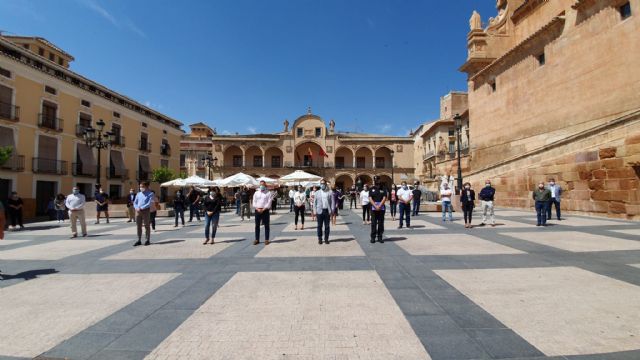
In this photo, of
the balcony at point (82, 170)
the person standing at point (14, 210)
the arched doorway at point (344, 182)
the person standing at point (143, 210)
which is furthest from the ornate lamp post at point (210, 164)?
the person standing at point (143, 210)

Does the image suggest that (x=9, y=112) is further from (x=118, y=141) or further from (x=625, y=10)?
(x=625, y=10)

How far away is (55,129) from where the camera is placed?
22219mm

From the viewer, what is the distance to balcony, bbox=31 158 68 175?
21.0m

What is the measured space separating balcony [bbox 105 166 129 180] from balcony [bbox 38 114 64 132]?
16.8ft

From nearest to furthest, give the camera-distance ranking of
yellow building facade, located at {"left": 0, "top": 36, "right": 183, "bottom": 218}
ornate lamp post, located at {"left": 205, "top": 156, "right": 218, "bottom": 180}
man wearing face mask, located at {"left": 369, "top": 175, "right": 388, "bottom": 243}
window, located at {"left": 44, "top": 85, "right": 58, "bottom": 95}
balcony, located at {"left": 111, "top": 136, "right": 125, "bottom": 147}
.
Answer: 1. man wearing face mask, located at {"left": 369, "top": 175, "right": 388, "bottom": 243}
2. yellow building facade, located at {"left": 0, "top": 36, "right": 183, "bottom": 218}
3. window, located at {"left": 44, "top": 85, "right": 58, "bottom": 95}
4. balcony, located at {"left": 111, "top": 136, "right": 125, "bottom": 147}
5. ornate lamp post, located at {"left": 205, "top": 156, "right": 218, "bottom": 180}

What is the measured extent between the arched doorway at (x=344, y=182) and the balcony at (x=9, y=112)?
35.2 m

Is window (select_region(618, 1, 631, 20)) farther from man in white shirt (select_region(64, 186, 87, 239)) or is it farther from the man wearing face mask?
man in white shirt (select_region(64, 186, 87, 239))

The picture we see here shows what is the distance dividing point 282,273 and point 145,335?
2195 mm

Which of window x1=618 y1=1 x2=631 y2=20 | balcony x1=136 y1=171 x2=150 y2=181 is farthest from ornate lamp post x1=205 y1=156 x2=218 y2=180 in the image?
window x1=618 y1=1 x2=631 y2=20

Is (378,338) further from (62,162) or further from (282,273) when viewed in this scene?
(62,162)

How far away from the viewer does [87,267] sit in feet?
17.7

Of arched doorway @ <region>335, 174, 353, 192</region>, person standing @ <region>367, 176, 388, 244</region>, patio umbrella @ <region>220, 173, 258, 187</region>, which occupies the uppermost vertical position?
arched doorway @ <region>335, 174, 353, 192</region>

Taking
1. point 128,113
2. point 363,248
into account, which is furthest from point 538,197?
point 128,113

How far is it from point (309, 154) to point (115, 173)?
25.8 metres
